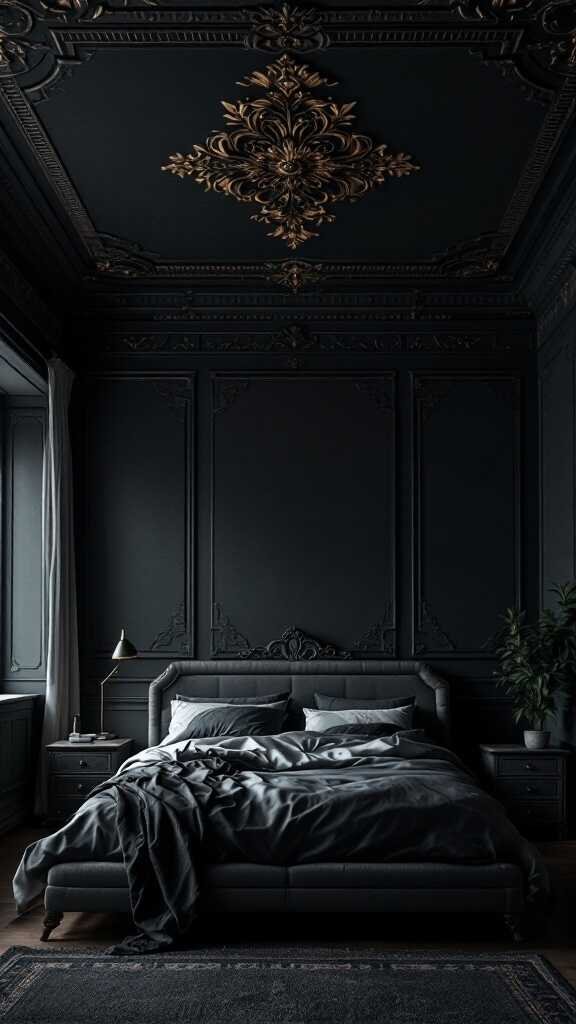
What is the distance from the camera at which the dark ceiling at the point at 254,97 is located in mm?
3990

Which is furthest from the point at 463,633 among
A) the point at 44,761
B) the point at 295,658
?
the point at 44,761

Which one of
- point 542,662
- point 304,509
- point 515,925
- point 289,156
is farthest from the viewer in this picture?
point 304,509

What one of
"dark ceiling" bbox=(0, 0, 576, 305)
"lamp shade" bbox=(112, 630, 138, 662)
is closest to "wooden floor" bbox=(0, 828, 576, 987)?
"lamp shade" bbox=(112, 630, 138, 662)

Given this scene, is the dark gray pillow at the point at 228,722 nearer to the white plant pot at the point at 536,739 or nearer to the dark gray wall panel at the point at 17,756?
the dark gray wall panel at the point at 17,756

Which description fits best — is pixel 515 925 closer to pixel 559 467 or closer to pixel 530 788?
pixel 530 788

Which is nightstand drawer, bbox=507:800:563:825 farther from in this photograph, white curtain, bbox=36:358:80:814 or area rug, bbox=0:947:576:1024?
white curtain, bbox=36:358:80:814

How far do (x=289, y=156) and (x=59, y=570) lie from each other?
10.4 ft

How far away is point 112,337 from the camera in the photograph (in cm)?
723

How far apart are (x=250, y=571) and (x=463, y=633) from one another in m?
1.57

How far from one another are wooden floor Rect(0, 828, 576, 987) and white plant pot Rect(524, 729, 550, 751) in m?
1.60

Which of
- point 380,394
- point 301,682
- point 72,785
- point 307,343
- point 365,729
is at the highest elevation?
point 307,343

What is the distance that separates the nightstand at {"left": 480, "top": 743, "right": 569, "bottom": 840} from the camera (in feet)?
20.1

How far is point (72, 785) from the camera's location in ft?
20.5

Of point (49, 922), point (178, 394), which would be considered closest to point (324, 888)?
point (49, 922)
